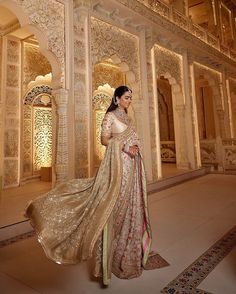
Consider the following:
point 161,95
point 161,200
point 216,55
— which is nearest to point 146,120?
point 161,200

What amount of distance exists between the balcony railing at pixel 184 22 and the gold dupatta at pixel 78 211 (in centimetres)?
533

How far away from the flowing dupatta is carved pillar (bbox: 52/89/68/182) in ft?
6.72

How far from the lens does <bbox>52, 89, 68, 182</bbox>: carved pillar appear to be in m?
4.03

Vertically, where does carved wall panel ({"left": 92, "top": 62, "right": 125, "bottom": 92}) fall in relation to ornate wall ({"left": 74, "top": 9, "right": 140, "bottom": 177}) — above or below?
above

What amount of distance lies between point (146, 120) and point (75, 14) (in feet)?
8.68

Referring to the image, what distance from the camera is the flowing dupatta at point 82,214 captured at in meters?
1.69

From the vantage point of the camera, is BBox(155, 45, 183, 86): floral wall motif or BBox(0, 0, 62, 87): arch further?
BBox(155, 45, 183, 86): floral wall motif

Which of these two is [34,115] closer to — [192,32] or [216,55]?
[192,32]

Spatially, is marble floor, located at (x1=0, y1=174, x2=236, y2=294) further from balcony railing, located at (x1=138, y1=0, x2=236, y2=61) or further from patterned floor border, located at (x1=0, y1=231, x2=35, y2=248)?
balcony railing, located at (x1=138, y1=0, x2=236, y2=61)

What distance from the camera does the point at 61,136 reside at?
4074mm

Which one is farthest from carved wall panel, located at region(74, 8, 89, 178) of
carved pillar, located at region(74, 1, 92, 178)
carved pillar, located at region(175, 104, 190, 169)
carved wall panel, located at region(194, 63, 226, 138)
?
carved wall panel, located at region(194, 63, 226, 138)

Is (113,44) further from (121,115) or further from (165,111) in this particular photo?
(165,111)

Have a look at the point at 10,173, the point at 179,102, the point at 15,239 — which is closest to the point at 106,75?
the point at 179,102

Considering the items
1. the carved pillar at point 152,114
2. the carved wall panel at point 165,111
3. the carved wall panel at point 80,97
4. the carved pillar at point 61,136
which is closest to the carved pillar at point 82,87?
the carved wall panel at point 80,97
